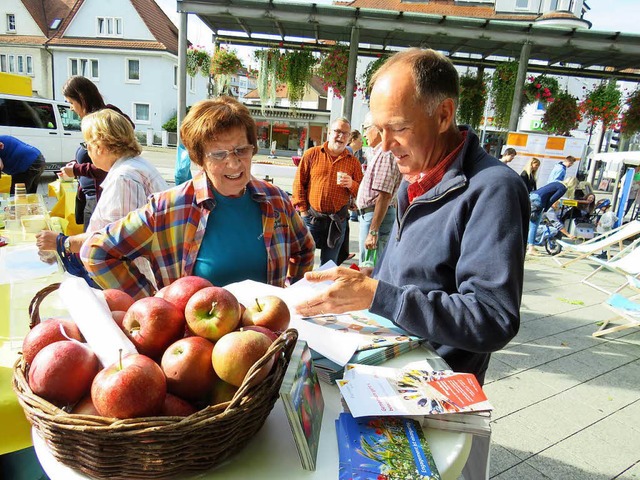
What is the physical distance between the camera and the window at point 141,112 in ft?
104

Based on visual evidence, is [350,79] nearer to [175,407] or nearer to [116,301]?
[116,301]

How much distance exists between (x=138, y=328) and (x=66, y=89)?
Result: 357 centimetres

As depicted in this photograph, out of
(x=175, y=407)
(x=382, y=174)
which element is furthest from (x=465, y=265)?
(x=382, y=174)

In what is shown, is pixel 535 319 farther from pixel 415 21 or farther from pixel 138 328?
pixel 415 21

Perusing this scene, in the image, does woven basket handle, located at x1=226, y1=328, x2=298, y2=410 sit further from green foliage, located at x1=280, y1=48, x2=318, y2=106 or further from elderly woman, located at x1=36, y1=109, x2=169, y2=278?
green foliage, located at x1=280, y1=48, x2=318, y2=106

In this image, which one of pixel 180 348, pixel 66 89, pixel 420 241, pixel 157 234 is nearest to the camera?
pixel 180 348

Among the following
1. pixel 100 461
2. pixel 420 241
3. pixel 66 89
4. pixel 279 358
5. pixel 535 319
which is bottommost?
pixel 535 319

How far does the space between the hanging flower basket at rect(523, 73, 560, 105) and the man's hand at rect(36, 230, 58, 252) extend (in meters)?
9.60

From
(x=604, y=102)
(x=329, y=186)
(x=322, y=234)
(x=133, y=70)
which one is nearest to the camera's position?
(x=329, y=186)

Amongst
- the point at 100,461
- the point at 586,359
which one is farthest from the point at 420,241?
the point at 586,359

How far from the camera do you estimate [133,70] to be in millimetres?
30984

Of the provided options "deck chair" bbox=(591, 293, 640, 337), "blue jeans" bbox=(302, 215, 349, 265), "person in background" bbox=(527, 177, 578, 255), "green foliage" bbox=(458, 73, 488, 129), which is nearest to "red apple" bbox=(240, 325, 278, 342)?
"blue jeans" bbox=(302, 215, 349, 265)

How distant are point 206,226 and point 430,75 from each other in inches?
48.3

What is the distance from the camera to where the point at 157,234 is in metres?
2.01
